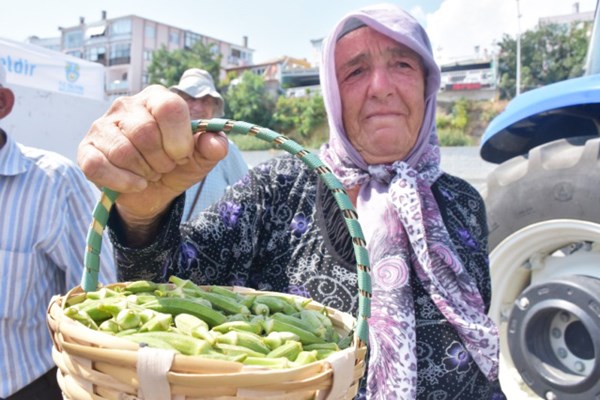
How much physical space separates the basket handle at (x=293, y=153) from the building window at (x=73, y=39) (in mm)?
75993

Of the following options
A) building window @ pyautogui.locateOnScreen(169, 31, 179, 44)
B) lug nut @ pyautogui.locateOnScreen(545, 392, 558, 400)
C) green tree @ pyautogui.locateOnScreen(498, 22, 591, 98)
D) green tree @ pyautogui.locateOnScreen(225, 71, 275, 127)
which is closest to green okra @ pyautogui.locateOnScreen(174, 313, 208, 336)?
lug nut @ pyautogui.locateOnScreen(545, 392, 558, 400)

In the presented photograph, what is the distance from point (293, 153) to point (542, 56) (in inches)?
2104

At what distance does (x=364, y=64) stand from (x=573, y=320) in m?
1.45

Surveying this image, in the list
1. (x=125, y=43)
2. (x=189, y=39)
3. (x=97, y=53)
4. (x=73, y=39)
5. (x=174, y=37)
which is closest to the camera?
(x=125, y=43)

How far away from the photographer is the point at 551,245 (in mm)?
2564

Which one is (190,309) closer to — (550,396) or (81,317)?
(81,317)

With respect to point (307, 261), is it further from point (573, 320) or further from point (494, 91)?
point (494, 91)

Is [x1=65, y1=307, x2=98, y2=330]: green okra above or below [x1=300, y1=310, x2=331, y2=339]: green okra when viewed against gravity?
above

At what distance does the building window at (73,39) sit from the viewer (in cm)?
6956

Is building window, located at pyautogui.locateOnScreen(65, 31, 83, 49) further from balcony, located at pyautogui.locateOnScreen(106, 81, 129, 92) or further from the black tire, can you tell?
the black tire

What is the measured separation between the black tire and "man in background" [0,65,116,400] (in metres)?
1.84

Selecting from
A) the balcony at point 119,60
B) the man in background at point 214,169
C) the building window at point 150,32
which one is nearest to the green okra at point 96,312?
the man in background at point 214,169

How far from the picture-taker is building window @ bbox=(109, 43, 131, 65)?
60562mm

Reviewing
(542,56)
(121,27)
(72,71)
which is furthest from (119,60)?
(72,71)
